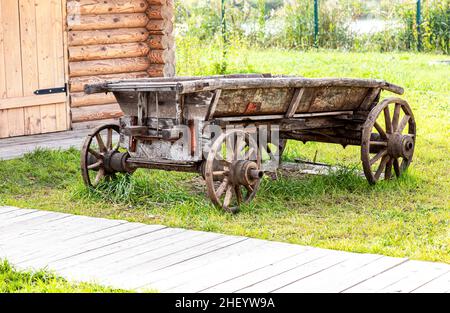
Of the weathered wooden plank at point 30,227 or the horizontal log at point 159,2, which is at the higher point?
the horizontal log at point 159,2

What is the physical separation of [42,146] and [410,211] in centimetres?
460

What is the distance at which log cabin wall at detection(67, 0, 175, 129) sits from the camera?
39.2 ft

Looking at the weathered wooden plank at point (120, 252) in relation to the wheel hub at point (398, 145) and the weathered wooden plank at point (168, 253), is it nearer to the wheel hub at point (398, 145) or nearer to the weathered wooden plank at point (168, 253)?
the weathered wooden plank at point (168, 253)

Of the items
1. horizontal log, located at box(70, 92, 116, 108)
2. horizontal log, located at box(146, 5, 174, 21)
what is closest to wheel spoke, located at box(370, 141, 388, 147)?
horizontal log, located at box(70, 92, 116, 108)

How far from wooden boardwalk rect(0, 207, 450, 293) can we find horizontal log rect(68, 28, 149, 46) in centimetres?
537

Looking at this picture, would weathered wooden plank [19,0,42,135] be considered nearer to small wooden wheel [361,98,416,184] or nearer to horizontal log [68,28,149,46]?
horizontal log [68,28,149,46]

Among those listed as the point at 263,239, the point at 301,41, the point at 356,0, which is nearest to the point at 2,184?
the point at 263,239

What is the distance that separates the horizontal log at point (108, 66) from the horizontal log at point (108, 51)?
54 mm

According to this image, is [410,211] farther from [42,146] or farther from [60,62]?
[60,62]

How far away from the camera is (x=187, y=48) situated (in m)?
16.2

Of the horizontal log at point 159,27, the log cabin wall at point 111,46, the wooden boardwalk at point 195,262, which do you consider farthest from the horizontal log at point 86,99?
the wooden boardwalk at point 195,262

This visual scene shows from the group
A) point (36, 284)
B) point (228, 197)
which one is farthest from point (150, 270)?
point (228, 197)

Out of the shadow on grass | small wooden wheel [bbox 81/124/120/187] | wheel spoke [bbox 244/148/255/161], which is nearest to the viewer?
wheel spoke [bbox 244/148/255/161]

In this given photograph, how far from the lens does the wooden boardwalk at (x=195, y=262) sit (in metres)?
5.24
